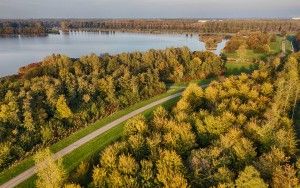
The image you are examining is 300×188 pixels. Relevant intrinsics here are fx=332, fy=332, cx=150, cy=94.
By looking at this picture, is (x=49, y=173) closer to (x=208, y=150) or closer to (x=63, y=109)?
(x=208, y=150)

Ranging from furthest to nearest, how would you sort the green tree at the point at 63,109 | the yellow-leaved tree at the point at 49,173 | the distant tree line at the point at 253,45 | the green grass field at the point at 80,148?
the distant tree line at the point at 253,45, the green tree at the point at 63,109, the green grass field at the point at 80,148, the yellow-leaved tree at the point at 49,173

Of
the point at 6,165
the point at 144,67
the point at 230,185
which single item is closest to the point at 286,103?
the point at 230,185

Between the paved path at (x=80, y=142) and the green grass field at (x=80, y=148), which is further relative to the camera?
the green grass field at (x=80, y=148)

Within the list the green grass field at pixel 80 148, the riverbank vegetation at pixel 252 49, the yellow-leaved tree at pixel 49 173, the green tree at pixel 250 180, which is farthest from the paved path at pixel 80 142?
the riverbank vegetation at pixel 252 49

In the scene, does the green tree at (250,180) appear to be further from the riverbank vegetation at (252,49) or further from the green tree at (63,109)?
the riverbank vegetation at (252,49)

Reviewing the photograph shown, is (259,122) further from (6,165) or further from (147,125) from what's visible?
(6,165)
